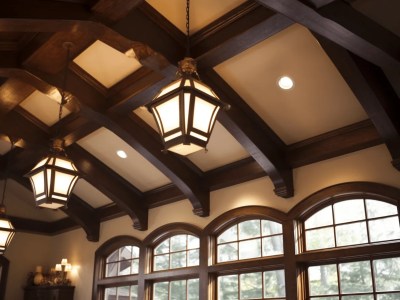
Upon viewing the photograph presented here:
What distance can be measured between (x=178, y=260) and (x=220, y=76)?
10.9ft

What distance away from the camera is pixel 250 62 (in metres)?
4.93

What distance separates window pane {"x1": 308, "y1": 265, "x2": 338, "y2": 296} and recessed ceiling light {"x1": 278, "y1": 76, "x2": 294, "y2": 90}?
2085 millimetres

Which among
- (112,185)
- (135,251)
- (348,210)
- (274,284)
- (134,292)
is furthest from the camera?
(135,251)

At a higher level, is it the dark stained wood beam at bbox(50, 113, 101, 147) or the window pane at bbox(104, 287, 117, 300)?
the dark stained wood beam at bbox(50, 113, 101, 147)

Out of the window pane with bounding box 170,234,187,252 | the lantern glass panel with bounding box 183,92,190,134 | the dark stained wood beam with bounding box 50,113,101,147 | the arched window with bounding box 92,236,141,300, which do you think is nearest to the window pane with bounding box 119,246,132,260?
the arched window with bounding box 92,236,141,300

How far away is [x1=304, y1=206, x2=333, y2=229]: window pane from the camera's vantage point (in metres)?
5.48

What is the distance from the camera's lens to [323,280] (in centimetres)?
535

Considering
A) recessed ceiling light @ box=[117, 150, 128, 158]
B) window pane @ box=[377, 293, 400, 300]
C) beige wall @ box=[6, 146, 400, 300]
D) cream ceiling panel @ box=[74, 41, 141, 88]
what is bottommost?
window pane @ box=[377, 293, 400, 300]

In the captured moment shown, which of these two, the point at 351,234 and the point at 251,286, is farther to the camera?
the point at 251,286

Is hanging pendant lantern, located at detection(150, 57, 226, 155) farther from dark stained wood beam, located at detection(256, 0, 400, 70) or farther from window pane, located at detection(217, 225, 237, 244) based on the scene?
window pane, located at detection(217, 225, 237, 244)

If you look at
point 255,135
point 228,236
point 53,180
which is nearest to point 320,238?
point 255,135

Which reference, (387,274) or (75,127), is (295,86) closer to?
(387,274)

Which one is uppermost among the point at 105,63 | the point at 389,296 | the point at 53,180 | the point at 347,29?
the point at 105,63

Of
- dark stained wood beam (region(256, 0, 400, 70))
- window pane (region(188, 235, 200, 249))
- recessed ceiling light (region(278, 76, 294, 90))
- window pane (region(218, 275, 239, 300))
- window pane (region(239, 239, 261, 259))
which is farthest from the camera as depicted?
window pane (region(188, 235, 200, 249))
